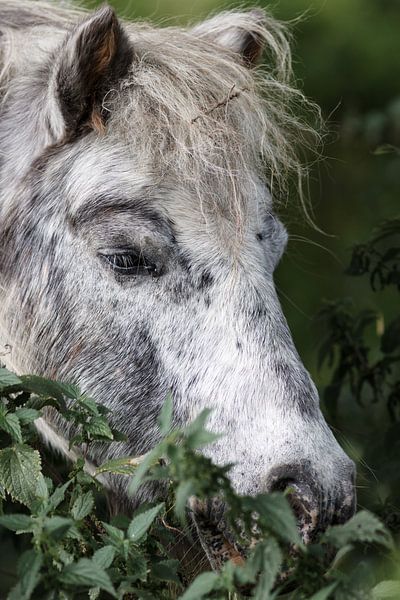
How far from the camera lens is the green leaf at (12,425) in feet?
6.68

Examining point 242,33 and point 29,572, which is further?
point 242,33

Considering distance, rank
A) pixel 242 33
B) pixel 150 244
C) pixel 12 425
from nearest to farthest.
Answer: pixel 12 425 → pixel 150 244 → pixel 242 33

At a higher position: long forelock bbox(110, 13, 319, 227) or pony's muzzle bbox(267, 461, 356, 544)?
long forelock bbox(110, 13, 319, 227)

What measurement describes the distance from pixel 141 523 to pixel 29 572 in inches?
10.3

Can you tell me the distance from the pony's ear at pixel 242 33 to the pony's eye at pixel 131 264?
878 millimetres

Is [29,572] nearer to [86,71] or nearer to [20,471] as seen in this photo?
[20,471]

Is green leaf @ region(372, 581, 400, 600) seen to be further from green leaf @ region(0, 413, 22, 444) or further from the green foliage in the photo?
green leaf @ region(0, 413, 22, 444)

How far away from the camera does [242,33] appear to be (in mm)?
3041

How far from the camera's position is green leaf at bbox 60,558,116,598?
1665 mm

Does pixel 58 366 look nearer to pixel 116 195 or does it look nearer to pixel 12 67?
pixel 116 195

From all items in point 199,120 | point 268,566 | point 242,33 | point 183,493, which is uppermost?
point 242,33

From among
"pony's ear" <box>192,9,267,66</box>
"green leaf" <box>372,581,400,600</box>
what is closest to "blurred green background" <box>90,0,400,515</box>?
"pony's ear" <box>192,9,267,66</box>

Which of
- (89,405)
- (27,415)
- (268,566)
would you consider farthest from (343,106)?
(268,566)

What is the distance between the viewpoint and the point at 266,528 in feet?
5.40
